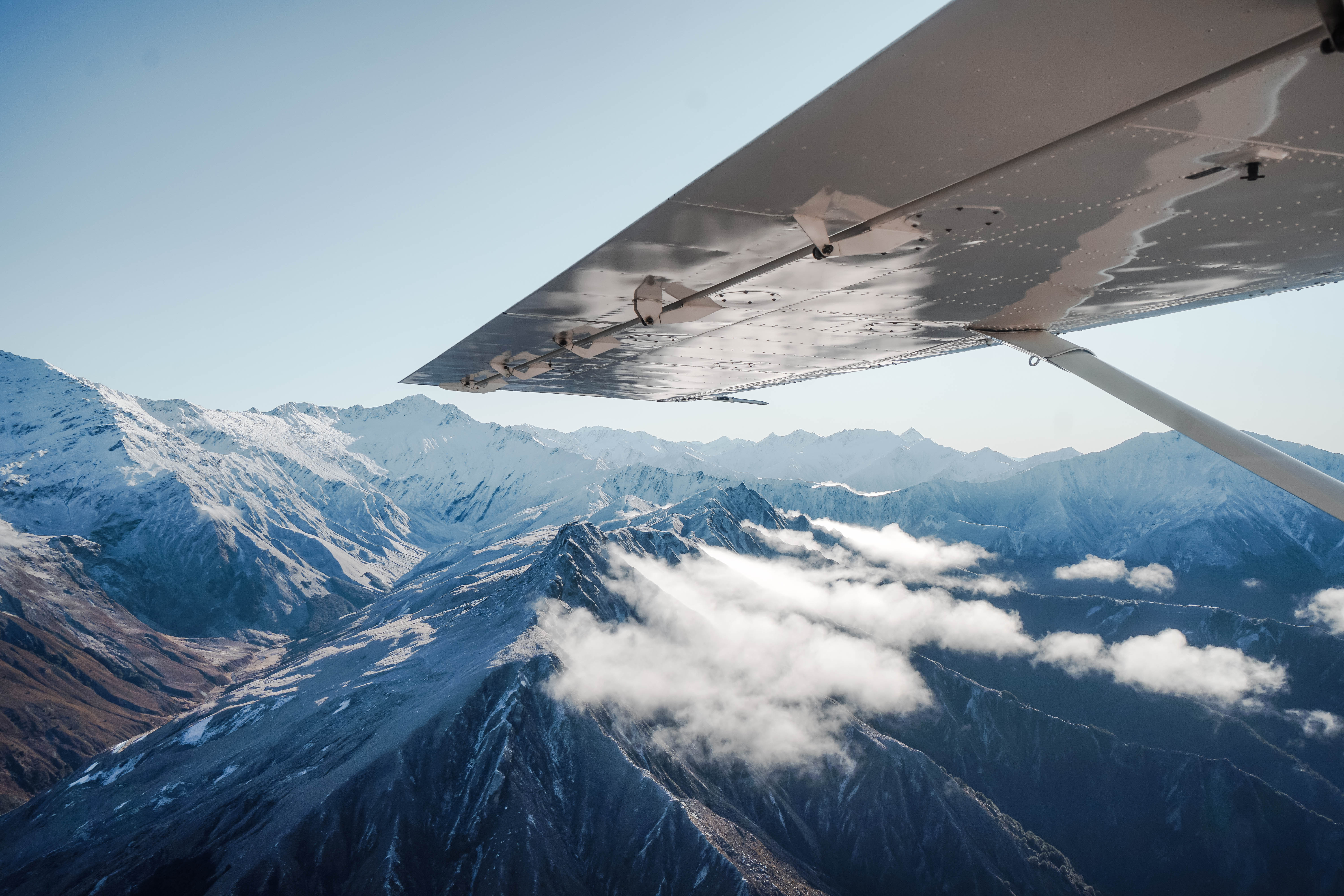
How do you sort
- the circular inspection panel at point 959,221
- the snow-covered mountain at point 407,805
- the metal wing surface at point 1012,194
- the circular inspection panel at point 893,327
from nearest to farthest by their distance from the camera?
the metal wing surface at point 1012,194, the circular inspection panel at point 959,221, the circular inspection panel at point 893,327, the snow-covered mountain at point 407,805

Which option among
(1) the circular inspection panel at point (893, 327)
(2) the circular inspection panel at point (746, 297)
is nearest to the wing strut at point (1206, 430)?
(1) the circular inspection panel at point (893, 327)

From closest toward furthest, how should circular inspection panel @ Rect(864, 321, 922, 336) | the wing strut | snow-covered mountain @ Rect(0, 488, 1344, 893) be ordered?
1. the wing strut
2. circular inspection panel @ Rect(864, 321, 922, 336)
3. snow-covered mountain @ Rect(0, 488, 1344, 893)

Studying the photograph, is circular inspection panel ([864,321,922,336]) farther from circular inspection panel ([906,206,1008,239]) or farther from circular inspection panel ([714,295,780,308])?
circular inspection panel ([906,206,1008,239])

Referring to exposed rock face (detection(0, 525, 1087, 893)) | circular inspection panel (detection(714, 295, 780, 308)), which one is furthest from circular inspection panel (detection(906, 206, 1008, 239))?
exposed rock face (detection(0, 525, 1087, 893))

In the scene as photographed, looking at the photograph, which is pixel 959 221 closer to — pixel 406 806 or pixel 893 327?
pixel 893 327

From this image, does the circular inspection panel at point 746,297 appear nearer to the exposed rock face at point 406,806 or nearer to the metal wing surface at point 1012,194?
the metal wing surface at point 1012,194

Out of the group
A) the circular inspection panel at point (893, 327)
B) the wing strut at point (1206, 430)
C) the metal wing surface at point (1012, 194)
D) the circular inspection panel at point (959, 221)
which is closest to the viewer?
the metal wing surface at point (1012, 194)

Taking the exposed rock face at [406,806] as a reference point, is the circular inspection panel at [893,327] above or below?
above
